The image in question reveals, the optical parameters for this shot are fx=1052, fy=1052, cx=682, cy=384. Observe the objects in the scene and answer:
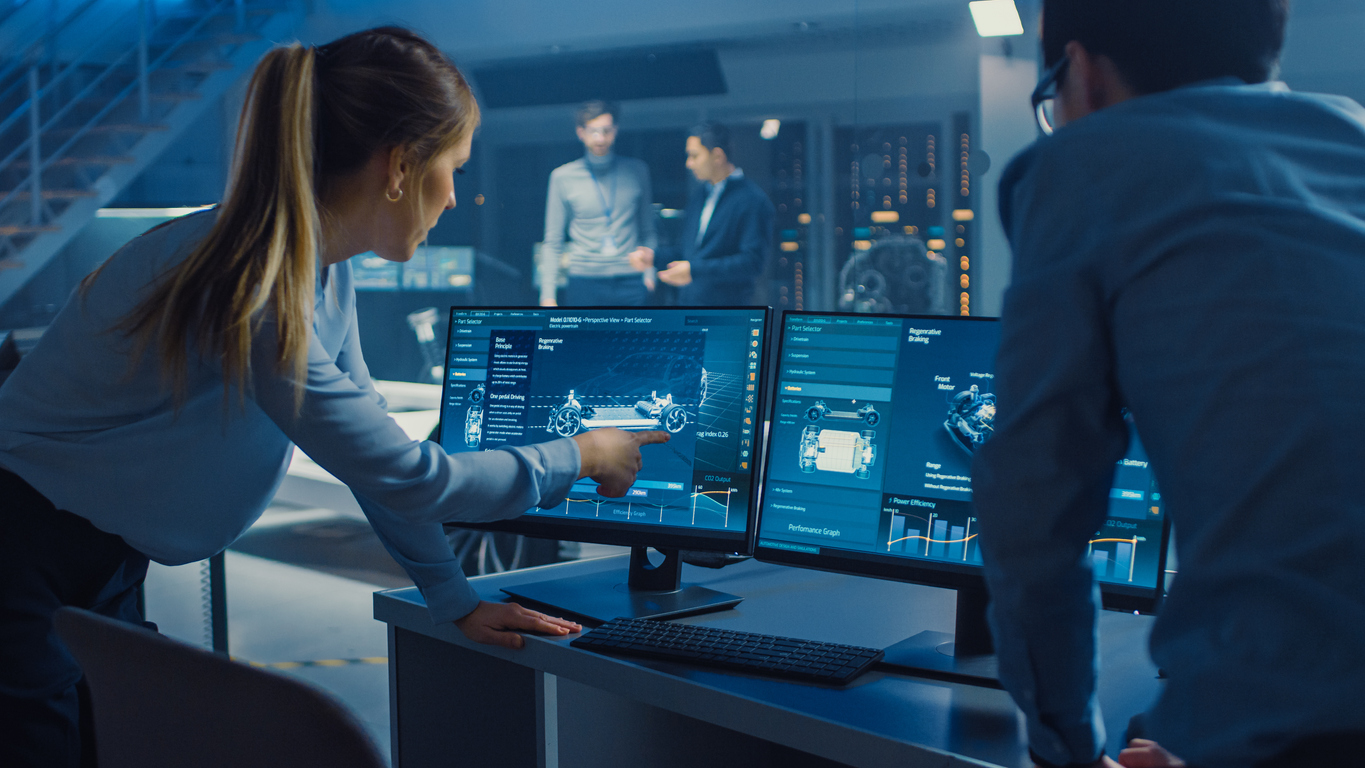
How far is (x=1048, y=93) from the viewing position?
32.2 inches

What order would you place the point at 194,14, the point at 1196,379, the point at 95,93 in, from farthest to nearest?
1. the point at 194,14
2. the point at 95,93
3. the point at 1196,379

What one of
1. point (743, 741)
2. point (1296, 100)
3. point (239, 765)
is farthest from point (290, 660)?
point (1296, 100)

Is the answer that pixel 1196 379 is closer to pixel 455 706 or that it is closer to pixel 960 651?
pixel 960 651

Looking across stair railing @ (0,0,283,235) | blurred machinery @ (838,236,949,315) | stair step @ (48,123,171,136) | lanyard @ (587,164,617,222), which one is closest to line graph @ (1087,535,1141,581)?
blurred machinery @ (838,236,949,315)

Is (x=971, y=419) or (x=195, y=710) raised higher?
(x=971, y=419)

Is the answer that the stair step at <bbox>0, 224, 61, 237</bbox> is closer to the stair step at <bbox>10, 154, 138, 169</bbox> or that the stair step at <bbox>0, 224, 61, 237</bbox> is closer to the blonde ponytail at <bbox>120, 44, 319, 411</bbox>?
the stair step at <bbox>10, 154, 138, 169</bbox>

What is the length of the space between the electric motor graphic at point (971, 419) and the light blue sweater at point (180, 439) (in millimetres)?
478

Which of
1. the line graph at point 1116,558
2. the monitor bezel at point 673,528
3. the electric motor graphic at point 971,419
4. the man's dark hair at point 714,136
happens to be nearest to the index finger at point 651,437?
the monitor bezel at point 673,528

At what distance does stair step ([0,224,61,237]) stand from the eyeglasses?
505cm

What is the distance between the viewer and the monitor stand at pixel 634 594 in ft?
4.43

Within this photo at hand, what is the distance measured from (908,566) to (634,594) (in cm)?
42

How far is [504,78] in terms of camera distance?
484 cm

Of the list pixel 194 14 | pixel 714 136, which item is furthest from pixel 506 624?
pixel 194 14

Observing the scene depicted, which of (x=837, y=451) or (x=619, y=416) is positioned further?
(x=619, y=416)
